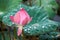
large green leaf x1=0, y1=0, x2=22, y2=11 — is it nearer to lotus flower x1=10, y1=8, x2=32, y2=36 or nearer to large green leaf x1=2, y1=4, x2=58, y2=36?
large green leaf x1=2, y1=4, x2=58, y2=36

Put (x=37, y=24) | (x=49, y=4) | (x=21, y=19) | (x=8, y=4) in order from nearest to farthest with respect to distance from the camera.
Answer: (x=21, y=19) → (x=37, y=24) → (x=8, y=4) → (x=49, y=4)

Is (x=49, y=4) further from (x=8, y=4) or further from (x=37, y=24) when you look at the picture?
(x=37, y=24)

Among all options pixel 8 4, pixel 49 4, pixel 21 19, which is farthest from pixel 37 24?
pixel 49 4

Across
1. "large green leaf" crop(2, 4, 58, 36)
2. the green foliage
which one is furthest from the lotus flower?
→ the green foliage

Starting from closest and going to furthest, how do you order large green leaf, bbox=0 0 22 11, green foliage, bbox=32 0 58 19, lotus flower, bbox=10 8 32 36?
lotus flower, bbox=10 8 32 36 → large green leaf, bbox=0 0 22 11 → green foliage, bbox=32 0 58 19

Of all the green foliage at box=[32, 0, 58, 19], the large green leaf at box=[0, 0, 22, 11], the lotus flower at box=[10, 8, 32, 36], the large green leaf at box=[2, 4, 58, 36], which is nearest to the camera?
the lotus flower at box=[10, 8, 32, 36]

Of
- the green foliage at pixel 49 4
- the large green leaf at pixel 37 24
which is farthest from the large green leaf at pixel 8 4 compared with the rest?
the green foliage at pixel 49 4

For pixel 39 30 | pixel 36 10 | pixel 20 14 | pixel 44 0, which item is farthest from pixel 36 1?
pixel 20 14

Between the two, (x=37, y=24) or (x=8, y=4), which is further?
(x=8, y=4)

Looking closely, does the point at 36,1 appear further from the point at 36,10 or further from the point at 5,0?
the point at 36,10

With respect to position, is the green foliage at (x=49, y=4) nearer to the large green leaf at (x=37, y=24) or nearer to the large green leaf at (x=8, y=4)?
the large green leaf at (x=8, y=4)

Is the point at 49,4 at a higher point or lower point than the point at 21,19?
lower
